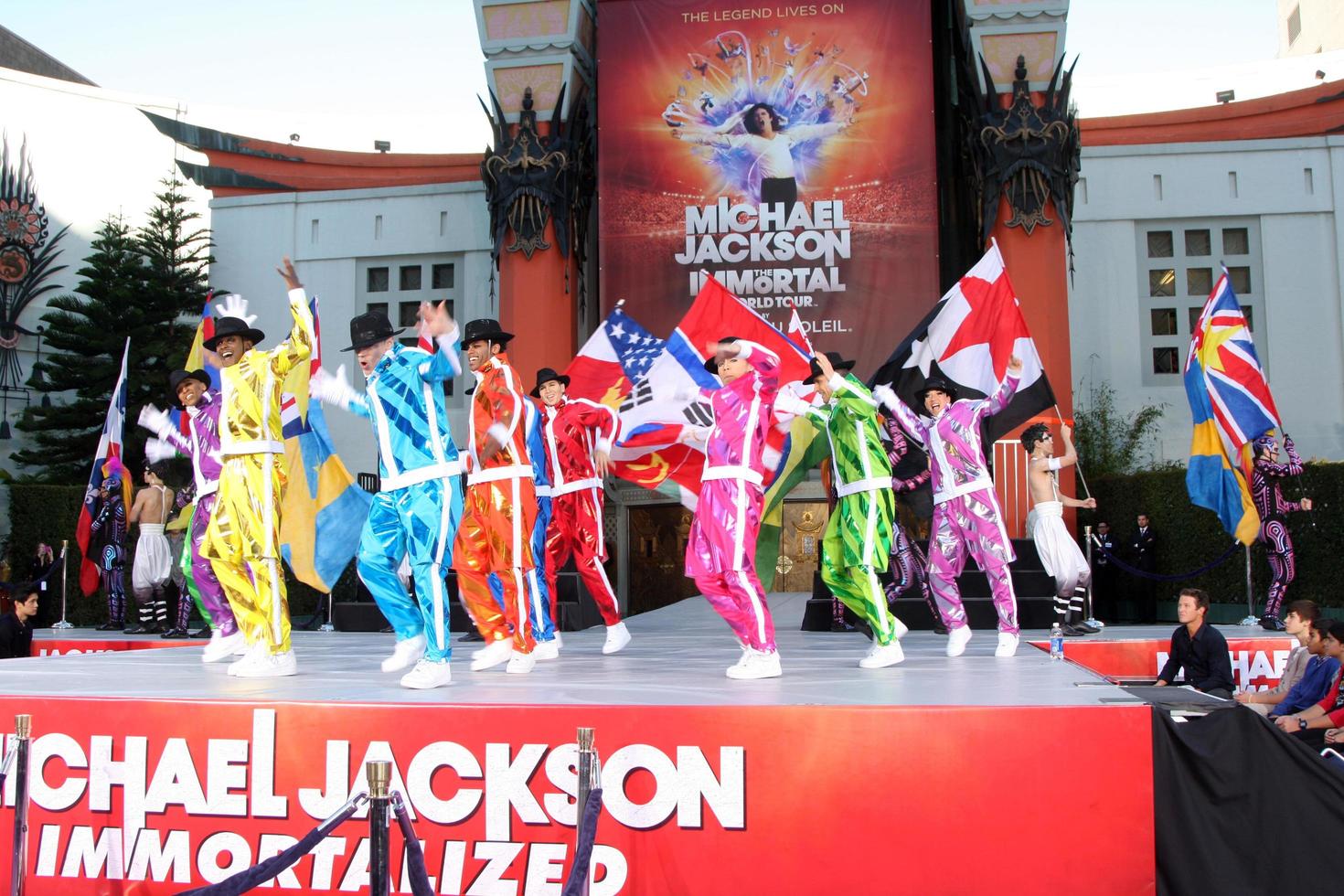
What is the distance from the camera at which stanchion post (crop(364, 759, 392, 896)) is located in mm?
3293

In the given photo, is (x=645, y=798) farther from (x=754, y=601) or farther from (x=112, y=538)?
(x=112, y=538)

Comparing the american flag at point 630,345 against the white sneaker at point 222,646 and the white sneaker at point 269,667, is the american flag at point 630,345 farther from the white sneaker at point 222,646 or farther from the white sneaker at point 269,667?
the white sneaker at point 269,667

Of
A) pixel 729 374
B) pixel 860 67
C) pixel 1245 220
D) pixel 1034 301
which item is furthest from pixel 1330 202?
pixel 729 374

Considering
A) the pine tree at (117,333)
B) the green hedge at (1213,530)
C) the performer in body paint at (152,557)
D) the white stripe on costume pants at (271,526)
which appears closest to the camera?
the white stripe on costume pants at (271,526)

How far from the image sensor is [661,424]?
352 inches

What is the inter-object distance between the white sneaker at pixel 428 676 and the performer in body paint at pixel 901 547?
5507mm

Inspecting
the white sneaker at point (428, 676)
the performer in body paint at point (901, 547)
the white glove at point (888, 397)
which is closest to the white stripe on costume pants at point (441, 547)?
the white sneaker at point (428, 676)

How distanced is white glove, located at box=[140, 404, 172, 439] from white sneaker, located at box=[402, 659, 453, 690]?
11.9ft

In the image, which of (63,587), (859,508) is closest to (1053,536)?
(859,508)

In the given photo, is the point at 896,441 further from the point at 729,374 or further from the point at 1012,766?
the point at 1012,766

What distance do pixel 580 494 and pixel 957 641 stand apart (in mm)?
2756

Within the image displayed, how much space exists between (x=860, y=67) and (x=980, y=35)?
1501mm

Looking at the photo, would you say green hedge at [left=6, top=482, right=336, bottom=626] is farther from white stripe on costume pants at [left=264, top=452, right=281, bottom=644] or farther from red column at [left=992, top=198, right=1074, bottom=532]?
white stripe on costume pants at [left=264, top=452, right=281, bottom=644]

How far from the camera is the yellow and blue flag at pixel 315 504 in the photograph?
24.2 feet
